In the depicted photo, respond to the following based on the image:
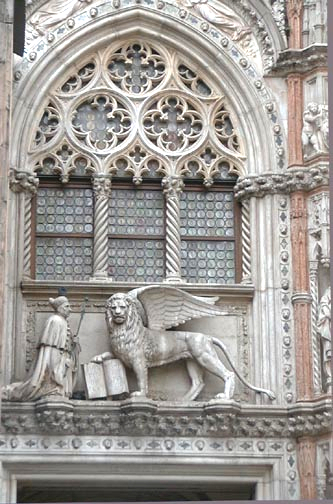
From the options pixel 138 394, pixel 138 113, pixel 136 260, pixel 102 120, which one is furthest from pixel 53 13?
pixel 138 394

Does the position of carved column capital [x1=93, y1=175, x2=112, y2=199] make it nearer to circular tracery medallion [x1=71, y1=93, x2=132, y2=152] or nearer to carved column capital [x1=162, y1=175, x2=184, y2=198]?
circular tracery medallion [x1=71, y1=93, x2=132, y2=152]

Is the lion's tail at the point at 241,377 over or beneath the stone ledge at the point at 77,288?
beneath

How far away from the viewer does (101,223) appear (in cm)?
1875

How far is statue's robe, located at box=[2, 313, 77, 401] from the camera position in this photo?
57.8ft

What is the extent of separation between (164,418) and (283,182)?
2.98 meters

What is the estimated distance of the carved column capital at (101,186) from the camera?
61.8 ft

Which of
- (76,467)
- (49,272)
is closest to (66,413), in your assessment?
(76,467)

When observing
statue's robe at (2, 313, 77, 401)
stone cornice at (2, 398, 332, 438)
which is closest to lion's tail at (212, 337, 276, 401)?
stone cornice at (2, 398, 332, 438)

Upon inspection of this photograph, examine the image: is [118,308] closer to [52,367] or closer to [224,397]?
[52,367]

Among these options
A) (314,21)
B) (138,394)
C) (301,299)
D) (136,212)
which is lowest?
(138,394)

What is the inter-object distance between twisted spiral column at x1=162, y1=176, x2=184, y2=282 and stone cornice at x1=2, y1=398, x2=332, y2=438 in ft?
5.11

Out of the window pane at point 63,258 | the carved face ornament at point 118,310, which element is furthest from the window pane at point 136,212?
the carved face ornament at point 118,310

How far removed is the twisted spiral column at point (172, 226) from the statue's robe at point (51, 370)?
4.77ft

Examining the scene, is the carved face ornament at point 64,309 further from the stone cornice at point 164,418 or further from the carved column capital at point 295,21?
the carved column capital at point 295,21
